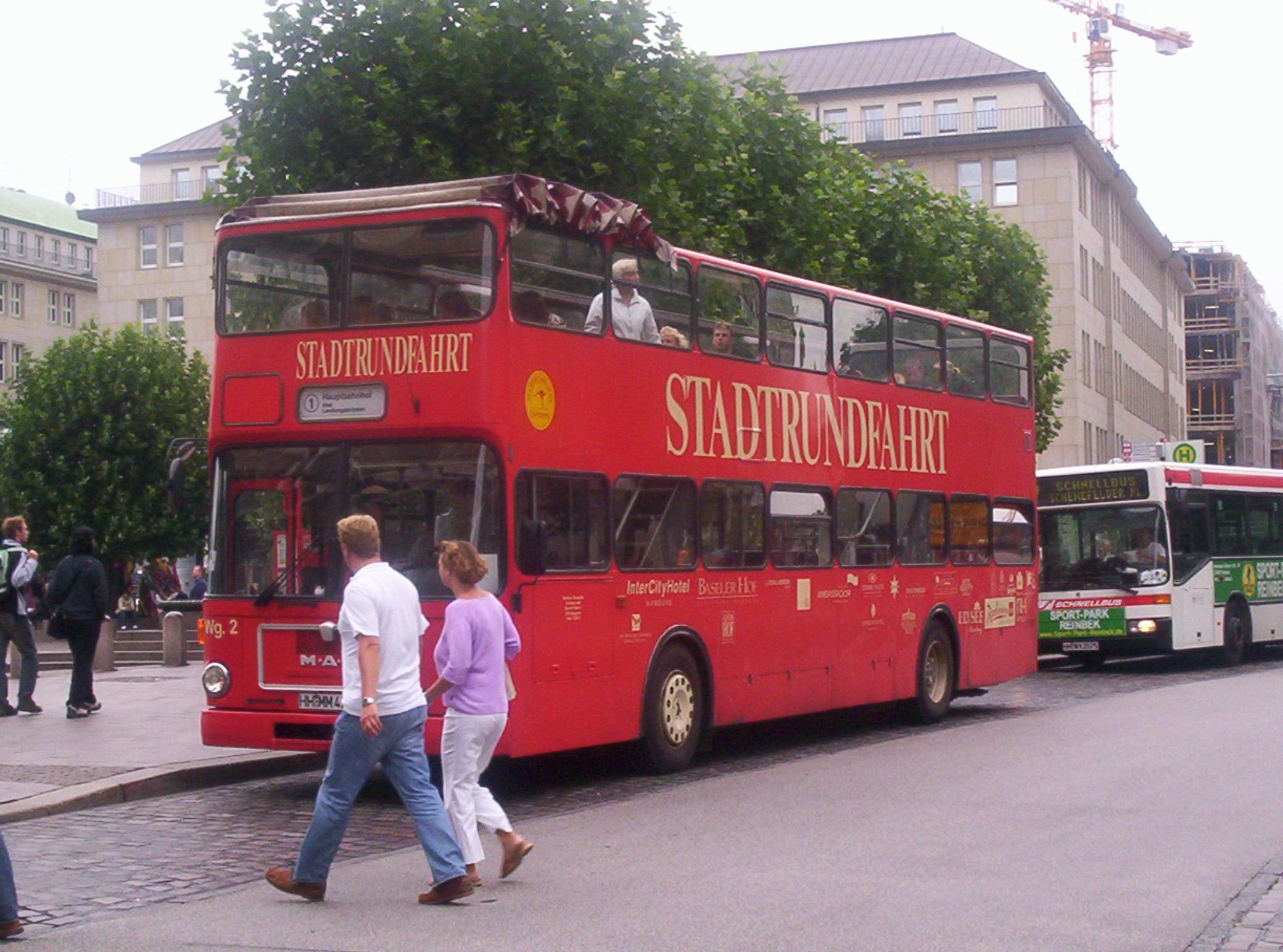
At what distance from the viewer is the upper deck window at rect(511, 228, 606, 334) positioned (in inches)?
513

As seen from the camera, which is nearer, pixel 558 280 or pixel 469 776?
pixel 469 776

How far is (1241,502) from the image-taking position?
29344mm

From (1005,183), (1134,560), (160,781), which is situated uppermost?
(1005,183)

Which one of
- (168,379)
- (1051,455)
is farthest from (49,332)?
(1051,455)

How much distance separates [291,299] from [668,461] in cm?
317

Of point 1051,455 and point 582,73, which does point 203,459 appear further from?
point 582,73

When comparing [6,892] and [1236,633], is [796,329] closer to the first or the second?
[6,892]

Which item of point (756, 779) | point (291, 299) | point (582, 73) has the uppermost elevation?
point (582, 73)

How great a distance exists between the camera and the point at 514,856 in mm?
9398

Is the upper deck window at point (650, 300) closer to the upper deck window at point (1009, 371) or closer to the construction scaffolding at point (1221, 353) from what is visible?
the upper deck window at point (1009, 371)

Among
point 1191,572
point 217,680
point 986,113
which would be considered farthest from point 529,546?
point 986,113

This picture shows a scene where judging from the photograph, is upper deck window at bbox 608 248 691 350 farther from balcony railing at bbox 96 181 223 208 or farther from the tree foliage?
balcony railing at bbox 96 181 223 208

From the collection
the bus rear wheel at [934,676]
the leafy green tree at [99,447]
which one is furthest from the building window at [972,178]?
the bus rear wheel at [934,676]

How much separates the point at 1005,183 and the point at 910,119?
5.32 meters
